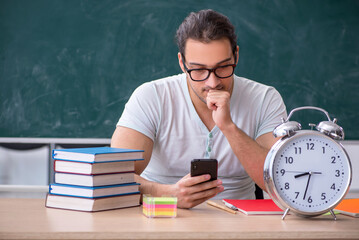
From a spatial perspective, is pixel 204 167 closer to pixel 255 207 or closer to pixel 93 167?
pixel 255 207

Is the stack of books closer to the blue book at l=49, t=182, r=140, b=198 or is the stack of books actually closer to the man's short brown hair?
the blue book at l=49, t=182, r=140, b=198

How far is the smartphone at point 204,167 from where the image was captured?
4.70ft

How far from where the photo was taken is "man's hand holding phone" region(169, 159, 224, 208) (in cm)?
144

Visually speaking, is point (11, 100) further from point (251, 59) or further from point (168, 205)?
point (168, 205)

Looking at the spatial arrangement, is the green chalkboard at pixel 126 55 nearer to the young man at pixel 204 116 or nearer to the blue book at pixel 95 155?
the young man at pixel 204 116

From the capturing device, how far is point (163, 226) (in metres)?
1.21

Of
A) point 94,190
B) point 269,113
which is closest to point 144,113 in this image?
point 269,113

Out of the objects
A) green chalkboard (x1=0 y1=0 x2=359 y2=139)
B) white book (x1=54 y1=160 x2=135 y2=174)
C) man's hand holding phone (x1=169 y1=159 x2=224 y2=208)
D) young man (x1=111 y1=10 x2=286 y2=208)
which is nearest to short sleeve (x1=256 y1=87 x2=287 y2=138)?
young man (x1=111 y1=10 x2=286 y2=208)

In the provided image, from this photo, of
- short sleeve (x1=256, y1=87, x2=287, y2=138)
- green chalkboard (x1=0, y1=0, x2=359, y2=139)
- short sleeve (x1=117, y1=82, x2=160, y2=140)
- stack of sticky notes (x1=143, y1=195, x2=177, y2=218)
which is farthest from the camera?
green chalkboard (x1=0, y1=0, x2=359, y2=139)

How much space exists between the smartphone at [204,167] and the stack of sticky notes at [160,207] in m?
0.14

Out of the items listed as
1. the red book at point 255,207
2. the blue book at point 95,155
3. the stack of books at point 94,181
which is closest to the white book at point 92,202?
the stack of books at point 94,181

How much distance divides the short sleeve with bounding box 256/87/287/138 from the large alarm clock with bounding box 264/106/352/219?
2.16ft

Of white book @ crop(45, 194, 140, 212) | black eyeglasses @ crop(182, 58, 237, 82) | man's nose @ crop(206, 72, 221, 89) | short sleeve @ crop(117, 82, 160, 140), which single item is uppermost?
black eyeglasses @ crop(182, 58, 237, 82)

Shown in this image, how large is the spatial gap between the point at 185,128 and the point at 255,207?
65 centimetres
